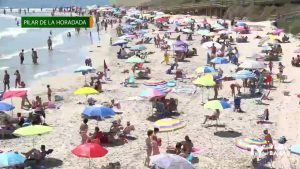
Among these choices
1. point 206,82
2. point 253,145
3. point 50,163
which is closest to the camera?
point 253,145

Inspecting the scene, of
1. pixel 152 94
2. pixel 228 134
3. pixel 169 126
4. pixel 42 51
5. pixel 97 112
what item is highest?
pixel 42 51

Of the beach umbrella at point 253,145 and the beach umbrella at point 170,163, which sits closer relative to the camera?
the beach umbrella at point 170,163

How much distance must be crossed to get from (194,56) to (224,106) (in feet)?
60.3

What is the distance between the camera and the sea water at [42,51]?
32.7 metres

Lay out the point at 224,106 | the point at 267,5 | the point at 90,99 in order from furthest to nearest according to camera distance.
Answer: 1. the point at 267,5
2. the point at 90,99
3. the point at 224,106

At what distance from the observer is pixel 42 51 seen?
42.6 metres

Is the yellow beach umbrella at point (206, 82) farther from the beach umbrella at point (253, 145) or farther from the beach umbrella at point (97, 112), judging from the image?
the beach umbrella at point (253, 145)

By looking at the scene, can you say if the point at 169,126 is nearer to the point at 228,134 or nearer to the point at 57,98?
the point at 228,134

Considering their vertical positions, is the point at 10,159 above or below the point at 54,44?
below

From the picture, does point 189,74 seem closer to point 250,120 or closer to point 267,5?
point 250,120

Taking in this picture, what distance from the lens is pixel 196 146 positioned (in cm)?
1545

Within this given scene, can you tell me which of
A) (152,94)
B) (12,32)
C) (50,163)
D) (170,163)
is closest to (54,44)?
(12,32)

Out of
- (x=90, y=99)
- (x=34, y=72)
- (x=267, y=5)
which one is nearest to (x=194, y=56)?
(x=34, y=72)

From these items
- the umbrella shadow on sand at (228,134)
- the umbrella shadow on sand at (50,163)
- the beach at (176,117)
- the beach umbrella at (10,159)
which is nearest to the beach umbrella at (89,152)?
the beach umbrella at (10,159)
